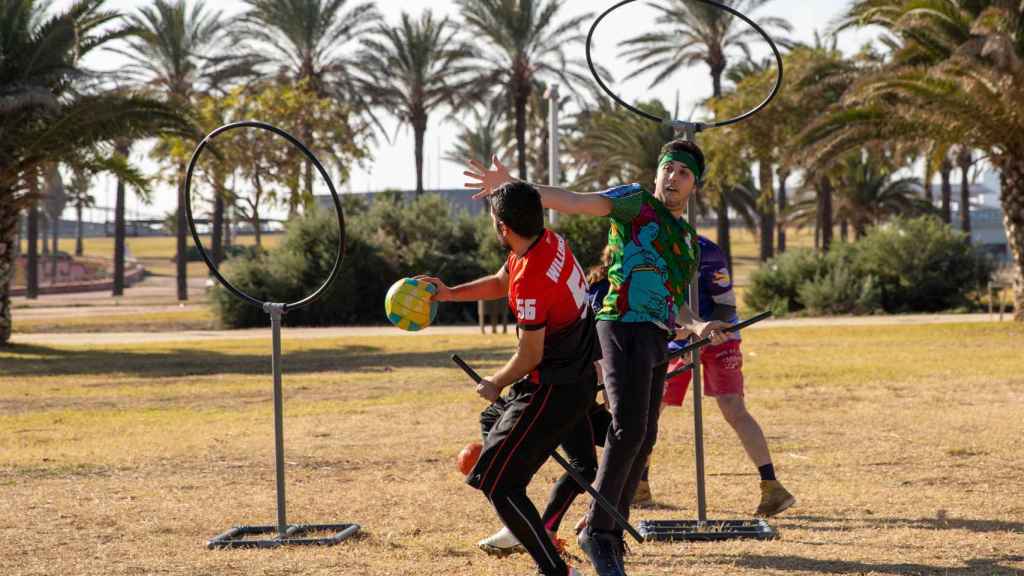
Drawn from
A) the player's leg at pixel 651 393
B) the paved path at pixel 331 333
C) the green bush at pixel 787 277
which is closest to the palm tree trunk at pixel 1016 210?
the paved path at pixel 331 333

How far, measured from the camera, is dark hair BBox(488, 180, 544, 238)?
4617 mm

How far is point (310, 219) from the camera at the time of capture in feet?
105

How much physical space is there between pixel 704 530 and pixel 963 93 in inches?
652

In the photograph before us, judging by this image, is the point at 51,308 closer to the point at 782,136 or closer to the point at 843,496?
the point at 782,136

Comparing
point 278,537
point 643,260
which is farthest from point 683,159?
point 278,537

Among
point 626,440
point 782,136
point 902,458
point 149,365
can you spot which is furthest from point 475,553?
point 782,136

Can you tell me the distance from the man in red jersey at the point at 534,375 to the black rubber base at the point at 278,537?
5.33 feet

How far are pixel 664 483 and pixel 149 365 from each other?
40.9 ft

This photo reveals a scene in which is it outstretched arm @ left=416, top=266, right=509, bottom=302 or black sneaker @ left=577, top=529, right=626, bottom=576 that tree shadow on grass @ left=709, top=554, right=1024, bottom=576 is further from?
outstretched arm @ left=416, top=266, right=509, bottom=302

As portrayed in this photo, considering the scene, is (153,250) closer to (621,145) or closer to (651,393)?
(621,145)

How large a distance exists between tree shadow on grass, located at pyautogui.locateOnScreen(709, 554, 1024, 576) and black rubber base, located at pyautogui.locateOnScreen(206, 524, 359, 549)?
184 cm

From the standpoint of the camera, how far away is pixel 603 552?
4.99 metres

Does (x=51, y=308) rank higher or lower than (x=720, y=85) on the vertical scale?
lower

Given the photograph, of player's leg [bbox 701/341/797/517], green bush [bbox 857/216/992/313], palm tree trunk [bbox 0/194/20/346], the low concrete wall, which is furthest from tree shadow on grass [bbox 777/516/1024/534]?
the low concrete wall
